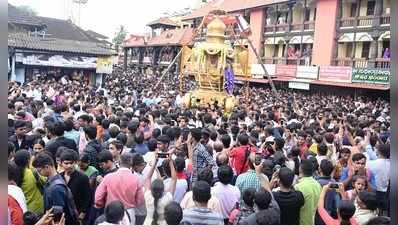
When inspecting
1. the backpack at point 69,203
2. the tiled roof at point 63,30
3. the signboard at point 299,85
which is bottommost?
the backpack at point 69,203

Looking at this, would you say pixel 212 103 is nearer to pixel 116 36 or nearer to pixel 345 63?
pixel 345 63

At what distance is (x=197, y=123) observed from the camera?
973 cm

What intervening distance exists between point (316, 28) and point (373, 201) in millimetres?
24496

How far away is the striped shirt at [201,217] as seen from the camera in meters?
3.59

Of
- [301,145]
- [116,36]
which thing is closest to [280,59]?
[301,145]

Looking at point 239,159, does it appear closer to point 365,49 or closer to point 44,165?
point 44,165

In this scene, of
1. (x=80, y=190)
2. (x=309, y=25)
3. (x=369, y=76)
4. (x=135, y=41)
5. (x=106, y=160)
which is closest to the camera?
(x=80, y=190)

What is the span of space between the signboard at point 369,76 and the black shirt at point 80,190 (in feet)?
58.9

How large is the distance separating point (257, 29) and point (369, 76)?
1352 cm

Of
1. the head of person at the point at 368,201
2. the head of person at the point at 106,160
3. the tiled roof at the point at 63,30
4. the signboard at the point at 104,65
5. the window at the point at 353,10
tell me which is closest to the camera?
the head of person at the point at 368,201

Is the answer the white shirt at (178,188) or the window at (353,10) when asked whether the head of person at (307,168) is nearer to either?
the white shirt at (178,188)

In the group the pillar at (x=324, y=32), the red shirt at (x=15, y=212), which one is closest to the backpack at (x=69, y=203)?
the red shirt at (x=15, y=212)

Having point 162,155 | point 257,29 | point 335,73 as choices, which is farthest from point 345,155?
point 257,29

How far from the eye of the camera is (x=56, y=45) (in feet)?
80.0
